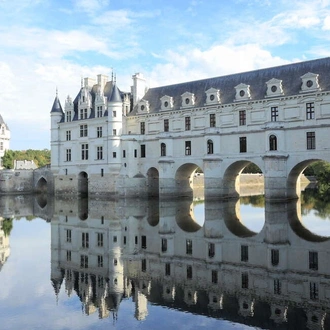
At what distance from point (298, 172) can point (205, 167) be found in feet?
26.3

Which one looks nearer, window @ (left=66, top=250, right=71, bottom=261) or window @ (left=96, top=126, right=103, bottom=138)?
window @ (left=66, top=250, right=71, bottom=261)

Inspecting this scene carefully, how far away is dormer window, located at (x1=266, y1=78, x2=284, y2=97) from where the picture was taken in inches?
1341

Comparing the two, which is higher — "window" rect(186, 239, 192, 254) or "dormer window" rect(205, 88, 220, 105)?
"dormer window" rect(205, 88, 220, 105)

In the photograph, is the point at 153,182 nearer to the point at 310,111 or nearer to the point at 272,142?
the point at 272,142

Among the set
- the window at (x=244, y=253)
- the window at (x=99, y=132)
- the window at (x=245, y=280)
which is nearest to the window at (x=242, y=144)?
the window at (x=99, y=132)

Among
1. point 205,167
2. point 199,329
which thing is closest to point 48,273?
point 199,329

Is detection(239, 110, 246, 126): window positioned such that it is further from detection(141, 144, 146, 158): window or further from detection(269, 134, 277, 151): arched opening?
detection(141, 144, 146, 158): window

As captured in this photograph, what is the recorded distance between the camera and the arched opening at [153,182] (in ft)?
141

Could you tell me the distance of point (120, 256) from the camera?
1534 centimetres

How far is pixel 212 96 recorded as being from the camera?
38.2m

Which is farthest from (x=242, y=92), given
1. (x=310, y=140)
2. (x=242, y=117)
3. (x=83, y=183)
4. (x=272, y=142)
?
(x=83, y=183)

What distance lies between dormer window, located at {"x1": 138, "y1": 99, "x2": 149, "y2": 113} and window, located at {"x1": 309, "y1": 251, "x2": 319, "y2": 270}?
30062 millimetres

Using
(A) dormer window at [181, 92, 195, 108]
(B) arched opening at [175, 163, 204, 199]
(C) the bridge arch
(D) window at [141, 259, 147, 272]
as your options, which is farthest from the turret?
(D) window at [141, 259, 147, 272]

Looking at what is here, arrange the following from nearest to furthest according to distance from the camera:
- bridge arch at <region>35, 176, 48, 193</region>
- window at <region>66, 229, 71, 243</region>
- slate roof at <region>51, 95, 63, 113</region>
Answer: window at <region>66, 229, 71, 243</region> < slate roof at <region>51, 95, 63, 113</region> < bridge arch at <region>35, 176, 48, 193</region>
